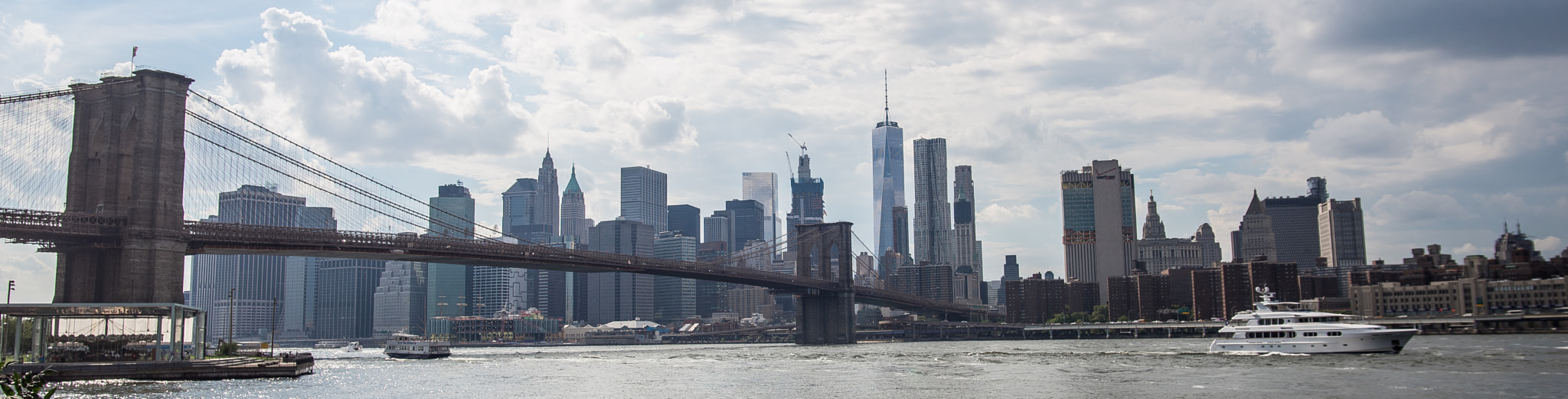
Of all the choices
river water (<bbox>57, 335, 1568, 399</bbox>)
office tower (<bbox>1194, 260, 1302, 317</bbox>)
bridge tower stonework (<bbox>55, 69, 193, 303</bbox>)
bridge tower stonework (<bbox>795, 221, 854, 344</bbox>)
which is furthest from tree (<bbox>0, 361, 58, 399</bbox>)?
office tower (<bbox>1194, 260, 1302, 317</bbox>)

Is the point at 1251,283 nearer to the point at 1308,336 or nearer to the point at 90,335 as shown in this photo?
the point at 1308,336

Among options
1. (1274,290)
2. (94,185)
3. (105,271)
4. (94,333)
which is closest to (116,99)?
(94,185)

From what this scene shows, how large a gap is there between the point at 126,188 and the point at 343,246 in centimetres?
1306

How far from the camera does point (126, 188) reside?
54.8m

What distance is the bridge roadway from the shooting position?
52.4 m

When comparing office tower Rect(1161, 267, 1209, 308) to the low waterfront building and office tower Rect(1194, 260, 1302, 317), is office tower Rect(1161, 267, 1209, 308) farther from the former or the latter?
the low waterfront building

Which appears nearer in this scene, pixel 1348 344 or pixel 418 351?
pixel 1348 344

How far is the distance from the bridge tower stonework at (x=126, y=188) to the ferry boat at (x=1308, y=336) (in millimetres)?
54108

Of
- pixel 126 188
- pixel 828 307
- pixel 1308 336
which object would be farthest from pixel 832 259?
pixel 126 188

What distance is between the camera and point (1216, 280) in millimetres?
172250

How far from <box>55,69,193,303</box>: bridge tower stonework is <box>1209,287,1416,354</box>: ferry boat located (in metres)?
54.1

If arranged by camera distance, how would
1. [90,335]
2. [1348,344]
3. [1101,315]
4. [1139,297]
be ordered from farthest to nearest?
[1101,315] → [1139,297] → [1348,344] → [90,335]

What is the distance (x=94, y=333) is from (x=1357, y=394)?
48.6m

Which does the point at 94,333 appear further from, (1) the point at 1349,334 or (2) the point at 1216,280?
(2) the point at 1216,280
